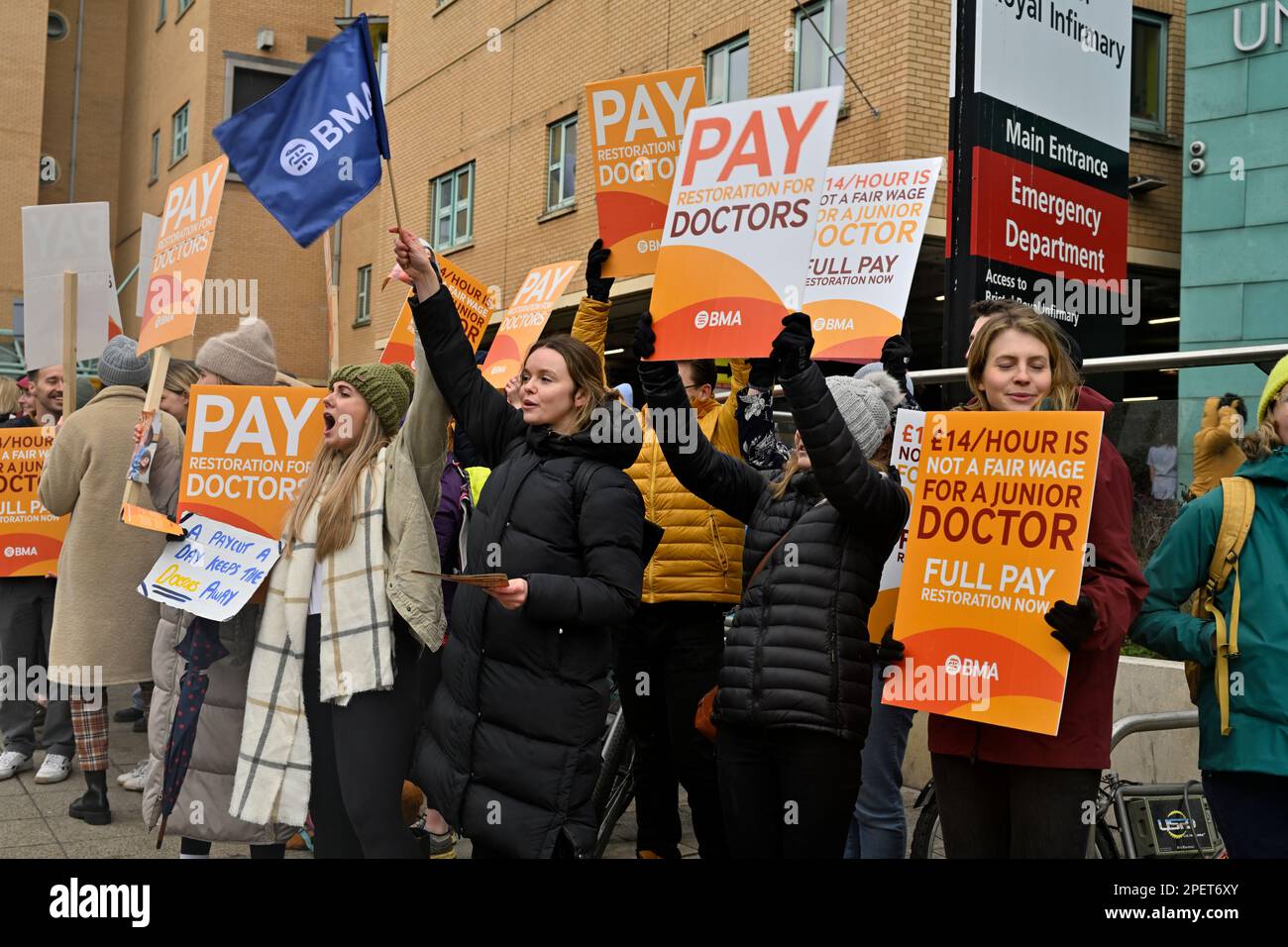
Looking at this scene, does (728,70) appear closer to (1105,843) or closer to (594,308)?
(594,308)

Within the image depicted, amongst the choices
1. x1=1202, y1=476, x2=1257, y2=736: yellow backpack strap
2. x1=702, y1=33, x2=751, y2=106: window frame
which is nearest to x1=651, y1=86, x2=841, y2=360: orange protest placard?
x1=1202, y1=476, x2=1257, y2=736: yellow backpack strap

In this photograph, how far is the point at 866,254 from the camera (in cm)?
634

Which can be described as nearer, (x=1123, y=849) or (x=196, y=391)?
(x=1123, y=849)

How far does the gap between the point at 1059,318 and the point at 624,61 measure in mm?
11932

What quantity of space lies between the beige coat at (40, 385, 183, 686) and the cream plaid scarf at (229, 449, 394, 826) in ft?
7.18

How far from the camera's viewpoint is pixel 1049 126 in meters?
6.19

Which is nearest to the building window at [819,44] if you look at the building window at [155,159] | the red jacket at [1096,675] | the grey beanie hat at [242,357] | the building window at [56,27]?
the grey beanie hat at [242,357]

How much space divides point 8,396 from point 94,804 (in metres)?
3.15

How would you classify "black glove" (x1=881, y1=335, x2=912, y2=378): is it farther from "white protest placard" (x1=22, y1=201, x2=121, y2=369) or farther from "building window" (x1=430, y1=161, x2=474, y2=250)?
"building window" (x1=430, y1=161, x2=474, y2=250)

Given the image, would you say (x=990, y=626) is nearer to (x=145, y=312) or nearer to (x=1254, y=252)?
(x=145, y=312)

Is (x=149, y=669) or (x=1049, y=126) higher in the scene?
(x=1049, y=126)

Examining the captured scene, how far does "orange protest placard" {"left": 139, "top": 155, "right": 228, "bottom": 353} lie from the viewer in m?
5.52

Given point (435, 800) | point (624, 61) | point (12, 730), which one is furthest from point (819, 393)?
point (624, 61)

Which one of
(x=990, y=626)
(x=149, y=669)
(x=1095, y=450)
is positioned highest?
(x=1095, y=450)
